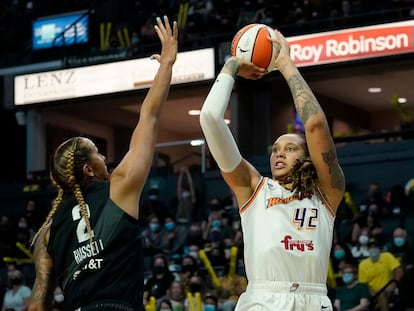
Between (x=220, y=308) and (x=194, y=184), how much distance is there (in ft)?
23.7

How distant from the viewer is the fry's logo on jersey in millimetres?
5465

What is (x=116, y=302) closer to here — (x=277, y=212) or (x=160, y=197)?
(x=277, y=212)

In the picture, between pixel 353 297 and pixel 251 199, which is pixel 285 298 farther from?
pixel 353 297

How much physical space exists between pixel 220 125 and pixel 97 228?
917 mm

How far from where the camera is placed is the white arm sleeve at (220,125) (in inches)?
215

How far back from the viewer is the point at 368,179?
20.2 metres

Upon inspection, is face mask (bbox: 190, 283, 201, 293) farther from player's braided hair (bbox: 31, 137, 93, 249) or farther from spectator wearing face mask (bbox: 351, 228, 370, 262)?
player's braided hair (bbox: 31, 137, 93, 249)

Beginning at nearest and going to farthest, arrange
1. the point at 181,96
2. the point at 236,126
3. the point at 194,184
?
1. the point at 194,184
2. the point at 236,126
3. the point at 181,96

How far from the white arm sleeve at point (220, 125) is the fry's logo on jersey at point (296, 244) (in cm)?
51

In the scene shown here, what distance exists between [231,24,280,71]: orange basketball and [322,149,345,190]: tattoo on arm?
0.63m

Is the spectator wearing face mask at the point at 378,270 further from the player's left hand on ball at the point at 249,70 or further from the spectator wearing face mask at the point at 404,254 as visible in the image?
the player's left hand on ball at the point at 249,70

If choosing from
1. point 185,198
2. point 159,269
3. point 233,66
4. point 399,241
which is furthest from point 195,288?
point 233,66

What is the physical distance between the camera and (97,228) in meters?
5.06

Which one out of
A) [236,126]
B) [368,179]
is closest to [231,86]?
[368,179]
